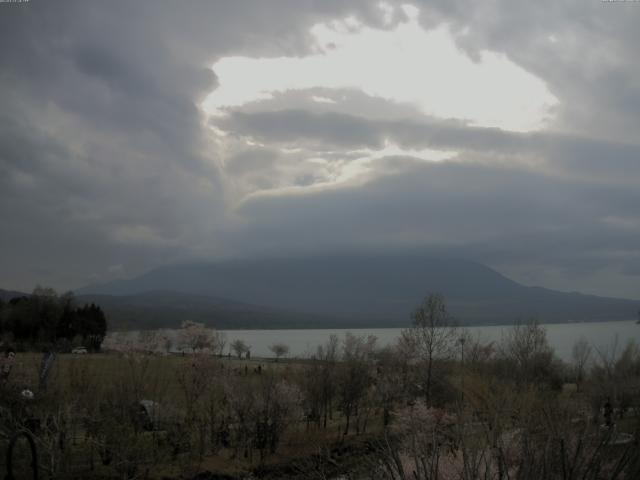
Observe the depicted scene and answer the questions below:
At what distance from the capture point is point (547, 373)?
50750 mm

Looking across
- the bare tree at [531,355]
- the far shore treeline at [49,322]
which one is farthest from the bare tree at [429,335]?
the far shore treeline at [49,322]


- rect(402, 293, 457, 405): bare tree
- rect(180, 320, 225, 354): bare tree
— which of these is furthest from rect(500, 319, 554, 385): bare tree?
rect(180, 320, 225, 354): bare tree

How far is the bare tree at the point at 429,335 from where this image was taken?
42.1 m

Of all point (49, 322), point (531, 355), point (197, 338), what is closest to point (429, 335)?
point (531, 355)

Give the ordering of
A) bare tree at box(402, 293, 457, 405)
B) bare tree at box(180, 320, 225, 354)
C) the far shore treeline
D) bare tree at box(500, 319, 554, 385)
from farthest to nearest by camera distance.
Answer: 1. the far shore treeline
2. bare tree at box(500, 319, 554, 385)
3. bare tree at box(402, 293, 457, 405)
4. bare tree at box(180, 320, 225, 354)

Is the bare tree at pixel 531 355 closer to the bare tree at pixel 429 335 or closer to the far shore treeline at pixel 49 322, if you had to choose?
the bare tree at pixel 429 335

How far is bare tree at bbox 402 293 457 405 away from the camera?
138ft

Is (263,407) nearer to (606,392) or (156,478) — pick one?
(156,478)

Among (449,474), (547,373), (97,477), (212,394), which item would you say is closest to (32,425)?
(97,477)

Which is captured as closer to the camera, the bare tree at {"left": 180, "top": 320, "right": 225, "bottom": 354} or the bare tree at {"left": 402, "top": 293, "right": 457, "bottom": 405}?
the bare tree at {"left": 180, "top": 320, "right": 225, "bottom": 354}

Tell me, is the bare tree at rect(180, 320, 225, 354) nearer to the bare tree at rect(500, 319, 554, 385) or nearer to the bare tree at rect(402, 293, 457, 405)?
the bare tree at rect(402, 293, 457, 405)

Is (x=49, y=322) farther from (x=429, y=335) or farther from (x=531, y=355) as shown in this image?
(x=531, y=355)

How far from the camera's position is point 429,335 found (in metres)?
42.9

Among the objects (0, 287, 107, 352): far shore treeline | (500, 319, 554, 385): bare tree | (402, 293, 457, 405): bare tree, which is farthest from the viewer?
(0, 287, 107, 352): far shore treeline
